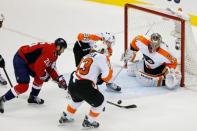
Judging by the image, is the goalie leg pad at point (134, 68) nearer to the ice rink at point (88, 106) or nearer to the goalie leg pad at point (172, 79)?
the ice rink at point (88, 106)

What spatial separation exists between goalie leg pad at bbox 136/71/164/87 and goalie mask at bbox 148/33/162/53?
25 centimetres

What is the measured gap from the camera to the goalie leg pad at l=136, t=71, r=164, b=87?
5562 millimetres

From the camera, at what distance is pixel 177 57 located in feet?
18.6

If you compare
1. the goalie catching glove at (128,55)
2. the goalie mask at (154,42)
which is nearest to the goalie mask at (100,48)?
the goalie mask at (154,42)

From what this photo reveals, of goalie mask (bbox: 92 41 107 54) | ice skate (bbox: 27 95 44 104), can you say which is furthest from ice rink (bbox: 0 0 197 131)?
goalie mask (bbox: 92 41 107 54)

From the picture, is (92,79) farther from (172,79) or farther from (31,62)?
(172,79)

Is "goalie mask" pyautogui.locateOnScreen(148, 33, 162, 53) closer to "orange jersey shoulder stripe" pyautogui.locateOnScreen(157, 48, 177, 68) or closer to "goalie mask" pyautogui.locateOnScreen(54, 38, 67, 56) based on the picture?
"orange jersey shoulder stripe" pyautogui.locateOnScreen(157, 48, 177, 68)

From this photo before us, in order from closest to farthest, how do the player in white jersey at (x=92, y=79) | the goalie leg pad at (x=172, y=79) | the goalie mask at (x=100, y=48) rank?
1. the player in white jersey at (x=92, y=79)
2. the goalie mask at (x=100, y=48)
3. the goalie leg pad at (x=172, y=79)

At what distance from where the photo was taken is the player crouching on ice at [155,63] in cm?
547

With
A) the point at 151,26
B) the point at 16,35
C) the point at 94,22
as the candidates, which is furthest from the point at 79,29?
the point at 151,26

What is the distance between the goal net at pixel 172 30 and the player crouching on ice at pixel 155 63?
0.14m

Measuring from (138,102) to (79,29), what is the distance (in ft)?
8.69

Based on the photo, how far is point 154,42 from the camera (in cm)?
548

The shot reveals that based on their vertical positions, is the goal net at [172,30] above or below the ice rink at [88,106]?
above
